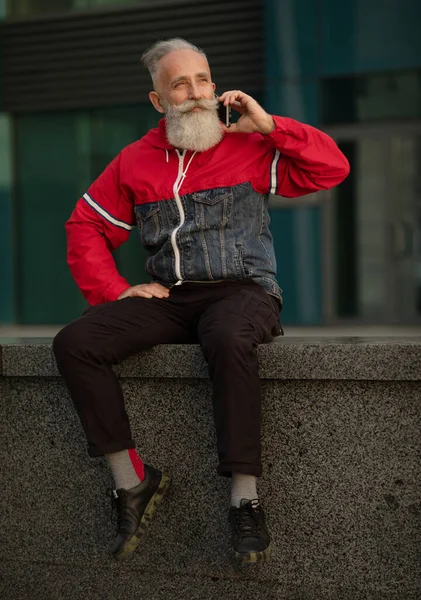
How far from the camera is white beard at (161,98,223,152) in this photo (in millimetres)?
3322

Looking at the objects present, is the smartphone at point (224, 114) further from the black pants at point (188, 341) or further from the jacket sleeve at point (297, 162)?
the black pants at point (188, 341)

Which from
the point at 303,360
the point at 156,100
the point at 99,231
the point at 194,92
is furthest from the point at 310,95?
the point at 303,360

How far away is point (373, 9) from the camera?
12.0 m

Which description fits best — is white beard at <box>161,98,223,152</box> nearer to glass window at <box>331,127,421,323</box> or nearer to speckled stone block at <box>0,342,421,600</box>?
speckled stone block at <box>0,342,421,600</box>

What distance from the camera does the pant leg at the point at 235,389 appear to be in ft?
9.04

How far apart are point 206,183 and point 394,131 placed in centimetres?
951

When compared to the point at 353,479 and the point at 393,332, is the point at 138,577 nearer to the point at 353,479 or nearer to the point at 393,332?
the point at 353,479

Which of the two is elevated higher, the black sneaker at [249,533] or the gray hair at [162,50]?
the gray hair at [162,50]

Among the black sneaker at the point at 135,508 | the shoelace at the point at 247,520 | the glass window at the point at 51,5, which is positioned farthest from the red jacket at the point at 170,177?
the glass window at the point at 51,5

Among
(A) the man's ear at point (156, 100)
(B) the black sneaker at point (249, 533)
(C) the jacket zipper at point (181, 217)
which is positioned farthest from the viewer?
(A) the man's ear at point (156, 100)

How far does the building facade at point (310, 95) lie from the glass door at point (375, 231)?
0.05 feet

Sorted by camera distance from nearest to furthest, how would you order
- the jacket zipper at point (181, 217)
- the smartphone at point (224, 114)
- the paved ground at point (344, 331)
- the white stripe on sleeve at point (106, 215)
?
the jacket zipper at point (181, 217), the smartphone at point (224, 114), the white stripe on sleeve at point (106, 215), the paved ground at point (344, 331)

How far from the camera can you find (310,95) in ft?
40.1

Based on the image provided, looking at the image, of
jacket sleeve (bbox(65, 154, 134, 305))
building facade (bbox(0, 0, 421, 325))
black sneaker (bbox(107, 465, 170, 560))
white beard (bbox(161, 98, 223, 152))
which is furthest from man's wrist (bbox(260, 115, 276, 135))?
building facade (bbox(0, 0, 421, 325))
